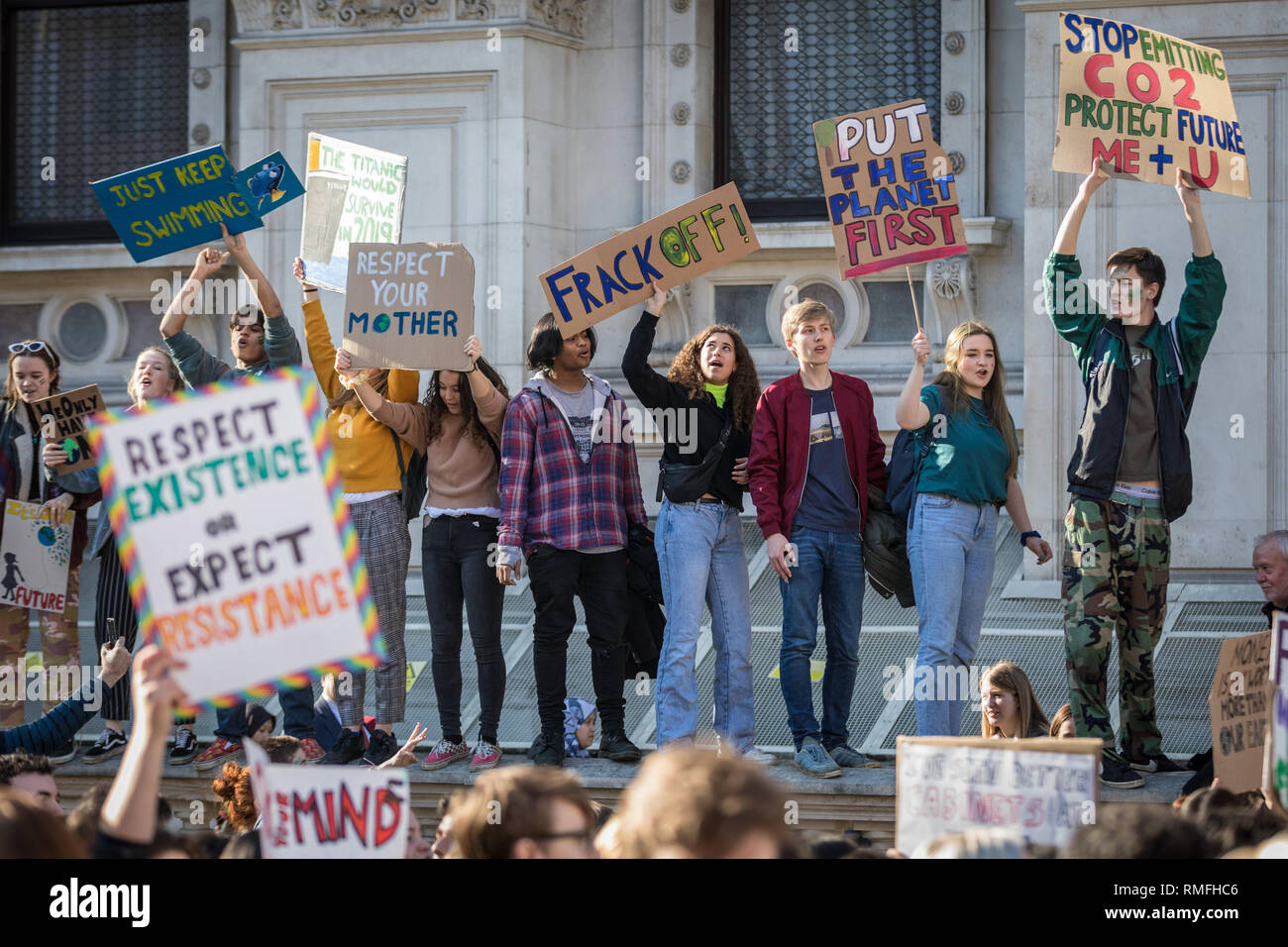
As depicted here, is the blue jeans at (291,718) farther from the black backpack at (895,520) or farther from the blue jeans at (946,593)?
the blue jeans at (946,593)

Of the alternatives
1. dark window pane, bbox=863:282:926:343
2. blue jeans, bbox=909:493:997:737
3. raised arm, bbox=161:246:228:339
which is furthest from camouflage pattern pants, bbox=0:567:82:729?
dark window pane, bbox=863:282:926:343

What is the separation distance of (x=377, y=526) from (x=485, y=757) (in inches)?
46.6

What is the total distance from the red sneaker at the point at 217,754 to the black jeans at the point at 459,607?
108 cm

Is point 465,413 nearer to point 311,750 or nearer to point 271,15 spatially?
point 311,750

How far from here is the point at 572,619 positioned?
7961mm

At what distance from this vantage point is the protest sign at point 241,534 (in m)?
4.17

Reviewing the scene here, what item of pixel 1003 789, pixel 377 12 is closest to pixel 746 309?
pixel 377 12

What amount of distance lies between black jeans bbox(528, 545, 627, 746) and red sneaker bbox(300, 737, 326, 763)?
1031 millimetres

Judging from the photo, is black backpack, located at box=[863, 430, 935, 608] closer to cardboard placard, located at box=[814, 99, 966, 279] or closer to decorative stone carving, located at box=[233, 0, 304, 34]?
cardboard placard, located at box=[814, 99, 966, 279]

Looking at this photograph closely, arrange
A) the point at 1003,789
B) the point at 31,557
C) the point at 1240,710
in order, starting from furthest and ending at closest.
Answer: the point at 31,557 → the point at 1240,710 → the point at 1003,789

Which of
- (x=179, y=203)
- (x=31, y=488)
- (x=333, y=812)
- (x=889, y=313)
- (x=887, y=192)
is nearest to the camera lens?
(x=333, y=812)

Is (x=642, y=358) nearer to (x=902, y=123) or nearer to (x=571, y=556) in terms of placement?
(x=571, y=556)

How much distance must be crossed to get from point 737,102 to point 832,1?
90 cm

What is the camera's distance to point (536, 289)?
11.4 m
